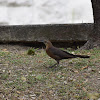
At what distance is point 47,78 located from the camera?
368 centimetres

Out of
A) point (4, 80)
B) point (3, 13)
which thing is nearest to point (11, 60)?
point (4, 80)

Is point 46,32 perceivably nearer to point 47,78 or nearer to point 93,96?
point 47,78

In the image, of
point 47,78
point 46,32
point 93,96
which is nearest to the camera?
point 93,96

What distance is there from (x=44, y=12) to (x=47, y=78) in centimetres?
288

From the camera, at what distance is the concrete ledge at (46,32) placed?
5826 mm

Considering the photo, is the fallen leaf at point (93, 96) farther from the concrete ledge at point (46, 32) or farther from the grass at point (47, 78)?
the concrete ledge at point (46, 32)

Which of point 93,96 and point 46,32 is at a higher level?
point 46,32

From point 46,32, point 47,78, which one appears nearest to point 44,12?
point 46,32

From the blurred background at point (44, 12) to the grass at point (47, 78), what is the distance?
147 cm

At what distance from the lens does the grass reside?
314 cm

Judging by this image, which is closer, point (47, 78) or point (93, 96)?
point (93, 96)

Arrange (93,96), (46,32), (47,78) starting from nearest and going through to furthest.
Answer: (93,96)
(47,78)
(46,32)

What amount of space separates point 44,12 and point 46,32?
592 mm

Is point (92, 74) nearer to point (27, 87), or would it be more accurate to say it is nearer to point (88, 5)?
point (27, 87)
